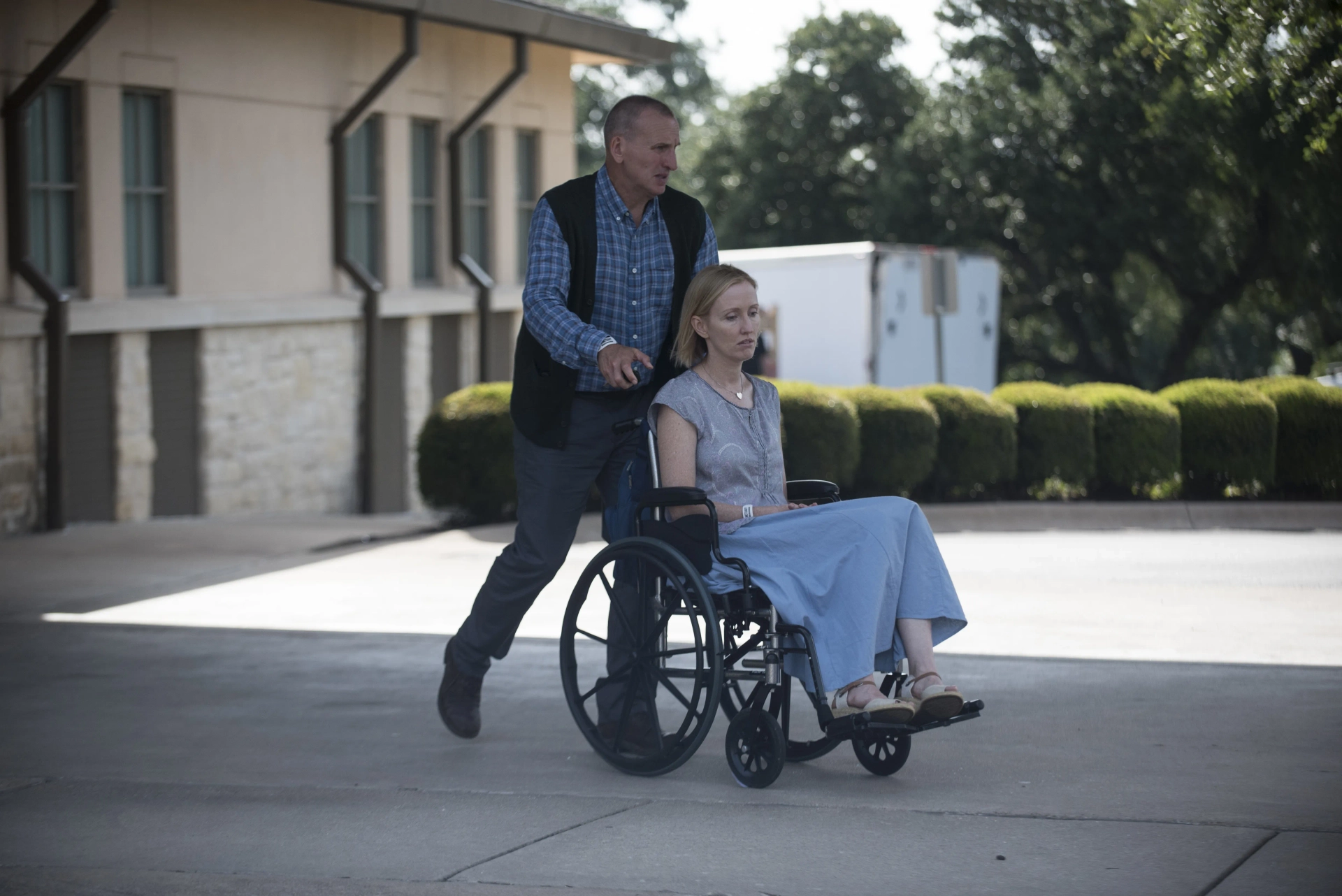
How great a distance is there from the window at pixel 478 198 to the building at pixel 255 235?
0.03 metres

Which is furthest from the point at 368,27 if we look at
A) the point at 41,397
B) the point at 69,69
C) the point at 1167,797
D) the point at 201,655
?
the point at 1167,797

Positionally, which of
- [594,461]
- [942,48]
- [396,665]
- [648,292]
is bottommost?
[396,665]

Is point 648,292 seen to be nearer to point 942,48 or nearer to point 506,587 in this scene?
point 506,587

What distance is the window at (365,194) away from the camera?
17.1m

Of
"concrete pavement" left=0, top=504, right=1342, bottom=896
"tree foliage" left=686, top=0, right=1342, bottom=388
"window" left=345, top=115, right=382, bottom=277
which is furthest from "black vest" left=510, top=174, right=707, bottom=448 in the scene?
"tree foliage" left=686, top=0, right=1342, bottom=388

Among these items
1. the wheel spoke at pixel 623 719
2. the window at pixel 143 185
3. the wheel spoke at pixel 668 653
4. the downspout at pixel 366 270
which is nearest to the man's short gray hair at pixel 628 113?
the wheel spoke at pixel 668 653


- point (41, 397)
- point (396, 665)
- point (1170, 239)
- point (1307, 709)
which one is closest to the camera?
point (1307, 709)

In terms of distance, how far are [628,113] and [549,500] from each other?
1187 mm

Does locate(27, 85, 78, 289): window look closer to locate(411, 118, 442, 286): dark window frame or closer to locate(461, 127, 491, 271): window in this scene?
locate(411, 118, 442, 286): dark window frame

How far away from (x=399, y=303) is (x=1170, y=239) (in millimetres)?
16701

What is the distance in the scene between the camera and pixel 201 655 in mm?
7363

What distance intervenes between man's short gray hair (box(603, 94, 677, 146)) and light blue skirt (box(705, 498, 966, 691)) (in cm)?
129

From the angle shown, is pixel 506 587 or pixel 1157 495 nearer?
pixel 506 587

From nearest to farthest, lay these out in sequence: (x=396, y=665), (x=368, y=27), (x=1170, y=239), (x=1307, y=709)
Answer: (x=1307, y=709)
(x=396, y=665)
(x=368, y=27)
(x=1170, y=239)
